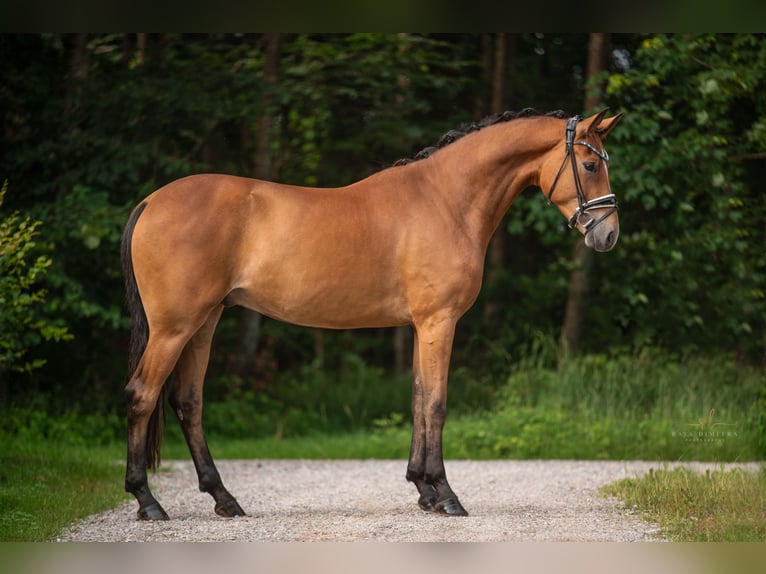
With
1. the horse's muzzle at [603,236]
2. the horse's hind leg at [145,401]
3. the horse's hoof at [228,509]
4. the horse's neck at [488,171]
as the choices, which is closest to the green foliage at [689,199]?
the horse's neck at [488,171]

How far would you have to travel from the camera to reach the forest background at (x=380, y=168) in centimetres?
911

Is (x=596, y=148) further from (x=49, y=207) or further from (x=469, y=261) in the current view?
(x=49, y=207)

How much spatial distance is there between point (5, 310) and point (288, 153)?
5.40 m

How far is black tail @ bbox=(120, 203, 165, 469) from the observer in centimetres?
542

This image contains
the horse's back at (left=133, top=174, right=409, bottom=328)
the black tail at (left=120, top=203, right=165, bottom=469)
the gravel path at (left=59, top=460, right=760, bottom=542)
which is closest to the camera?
the gravel path at (left=59, top=460, right=760, bottom=542)

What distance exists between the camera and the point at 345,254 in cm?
551

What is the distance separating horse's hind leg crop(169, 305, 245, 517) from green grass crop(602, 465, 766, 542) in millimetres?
2653

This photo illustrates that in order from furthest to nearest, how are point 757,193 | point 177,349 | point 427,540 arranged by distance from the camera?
1. point 757,193
2. point 177,349
3. point 427,540

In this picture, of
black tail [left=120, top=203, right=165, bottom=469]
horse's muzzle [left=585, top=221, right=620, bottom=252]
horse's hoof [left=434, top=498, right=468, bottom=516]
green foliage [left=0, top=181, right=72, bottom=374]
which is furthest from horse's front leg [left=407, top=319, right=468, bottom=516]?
green foliage [left=0, top=181, right=72, bottom=374]

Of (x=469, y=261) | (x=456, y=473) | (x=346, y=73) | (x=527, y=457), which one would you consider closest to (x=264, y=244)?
(x=469, y=261)

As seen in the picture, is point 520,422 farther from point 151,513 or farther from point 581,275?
point 151,513

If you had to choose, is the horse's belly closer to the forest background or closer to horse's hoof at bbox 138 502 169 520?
horse's hoof at bbox 138 502 169 520

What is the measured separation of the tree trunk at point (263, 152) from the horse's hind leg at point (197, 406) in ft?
15.1

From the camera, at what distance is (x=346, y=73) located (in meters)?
10.6
